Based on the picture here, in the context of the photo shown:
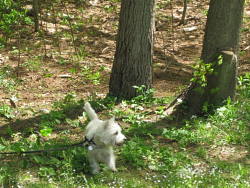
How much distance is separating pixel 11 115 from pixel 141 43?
3246 mm

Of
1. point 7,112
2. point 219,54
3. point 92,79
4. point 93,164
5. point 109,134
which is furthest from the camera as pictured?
point 92,79

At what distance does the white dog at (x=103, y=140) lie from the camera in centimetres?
460

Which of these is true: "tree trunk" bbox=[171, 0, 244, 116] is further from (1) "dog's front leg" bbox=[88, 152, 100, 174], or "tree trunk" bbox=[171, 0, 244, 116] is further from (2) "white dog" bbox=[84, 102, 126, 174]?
(1) "dog's front leg" bbox=[88, 152, 100, 174]

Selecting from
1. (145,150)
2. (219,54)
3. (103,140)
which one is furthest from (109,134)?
(219,54)

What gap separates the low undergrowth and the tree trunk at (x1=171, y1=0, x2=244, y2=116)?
0.30 m

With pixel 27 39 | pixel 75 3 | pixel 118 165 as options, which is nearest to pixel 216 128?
pixel 118 165

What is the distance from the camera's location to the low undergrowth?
4.78 m

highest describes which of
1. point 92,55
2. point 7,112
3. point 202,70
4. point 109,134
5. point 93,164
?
point 202,70

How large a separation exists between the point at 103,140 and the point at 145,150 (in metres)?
1.20

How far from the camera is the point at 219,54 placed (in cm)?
716

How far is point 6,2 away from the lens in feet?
35.9

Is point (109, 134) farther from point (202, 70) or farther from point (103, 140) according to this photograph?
point (202, 70)

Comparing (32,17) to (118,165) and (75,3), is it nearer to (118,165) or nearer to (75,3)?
(75,3)

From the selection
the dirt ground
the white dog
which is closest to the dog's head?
the white dog
